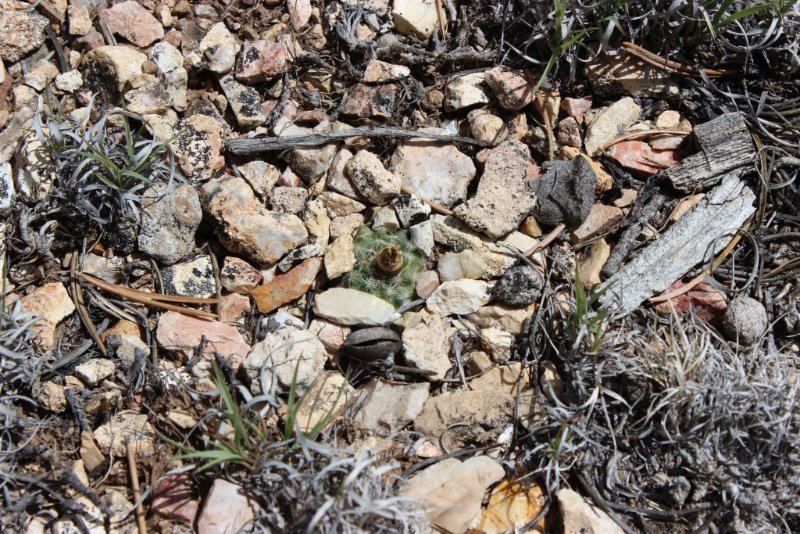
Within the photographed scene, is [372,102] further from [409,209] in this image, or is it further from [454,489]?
[454,489]

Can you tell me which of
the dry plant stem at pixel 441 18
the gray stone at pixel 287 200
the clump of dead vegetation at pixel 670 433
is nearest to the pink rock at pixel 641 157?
the clump of dead vegetation at pixel 670 433

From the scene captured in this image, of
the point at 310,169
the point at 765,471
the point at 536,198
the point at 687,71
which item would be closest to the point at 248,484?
the point at 310,169

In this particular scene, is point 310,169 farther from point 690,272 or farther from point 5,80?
point 690,272

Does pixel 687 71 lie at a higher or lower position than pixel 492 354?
higher

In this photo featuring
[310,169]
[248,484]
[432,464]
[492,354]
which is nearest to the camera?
[248,484]

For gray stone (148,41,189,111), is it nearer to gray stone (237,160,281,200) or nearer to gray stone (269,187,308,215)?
gray stone (237,160,281,200)

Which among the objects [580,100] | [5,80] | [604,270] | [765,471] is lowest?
[765,471]
